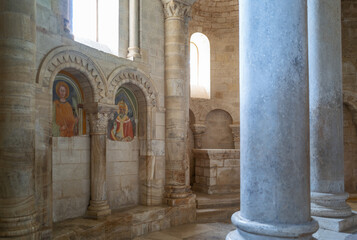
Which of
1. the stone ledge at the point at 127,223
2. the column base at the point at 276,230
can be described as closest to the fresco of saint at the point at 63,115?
the stone ledge at the point at 127,223

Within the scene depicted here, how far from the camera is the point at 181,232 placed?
266 inches

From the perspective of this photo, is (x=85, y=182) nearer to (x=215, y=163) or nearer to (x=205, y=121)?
(x=215, y=163)

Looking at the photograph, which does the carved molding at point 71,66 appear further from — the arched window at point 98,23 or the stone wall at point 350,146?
the stone wall at point 350,146

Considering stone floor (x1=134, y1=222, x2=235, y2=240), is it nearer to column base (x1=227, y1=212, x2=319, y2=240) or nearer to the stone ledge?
the stone ledge

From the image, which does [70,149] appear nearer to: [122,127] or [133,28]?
[122,127]

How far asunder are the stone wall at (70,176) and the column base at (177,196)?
1874 mm

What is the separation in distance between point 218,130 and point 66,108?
6769 mm

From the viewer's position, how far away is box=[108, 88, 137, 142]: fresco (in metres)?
6.99

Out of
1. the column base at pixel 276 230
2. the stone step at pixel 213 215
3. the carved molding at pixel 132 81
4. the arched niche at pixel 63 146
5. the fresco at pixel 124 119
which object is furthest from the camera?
the stone step at pixel 213 215

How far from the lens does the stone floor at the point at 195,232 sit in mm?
6406

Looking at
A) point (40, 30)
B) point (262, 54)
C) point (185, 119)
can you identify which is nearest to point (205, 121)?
point (185, 119)

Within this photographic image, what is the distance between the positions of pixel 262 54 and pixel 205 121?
9398mm

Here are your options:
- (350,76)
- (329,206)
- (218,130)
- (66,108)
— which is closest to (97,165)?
(66,108)

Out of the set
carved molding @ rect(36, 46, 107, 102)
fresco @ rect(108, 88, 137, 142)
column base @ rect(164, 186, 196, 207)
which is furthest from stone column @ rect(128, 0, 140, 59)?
column base @ rect(164, 186, 196, 207)
